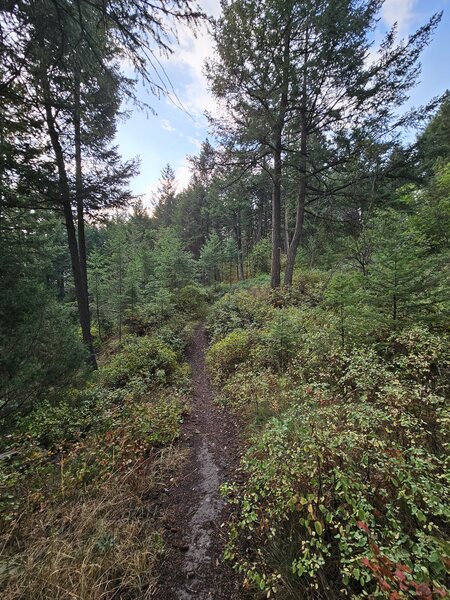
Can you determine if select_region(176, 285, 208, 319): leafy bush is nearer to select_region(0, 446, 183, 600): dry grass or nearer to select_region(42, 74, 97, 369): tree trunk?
select_region(42, 74, 97, 369): tree trunk

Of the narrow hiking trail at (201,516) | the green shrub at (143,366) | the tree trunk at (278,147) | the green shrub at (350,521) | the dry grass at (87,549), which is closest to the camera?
the green shrub at (350,521)

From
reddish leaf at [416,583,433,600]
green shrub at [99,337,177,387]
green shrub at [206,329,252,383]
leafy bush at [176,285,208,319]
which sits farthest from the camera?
leafy bush at [176,285,208,319]

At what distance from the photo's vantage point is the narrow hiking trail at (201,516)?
7.45 ft

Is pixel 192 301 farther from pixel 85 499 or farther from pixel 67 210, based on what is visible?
pixel 85 499

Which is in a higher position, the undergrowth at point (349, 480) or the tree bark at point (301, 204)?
the tree bark at point (301, 204)

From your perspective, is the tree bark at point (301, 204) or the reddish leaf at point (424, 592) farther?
the tree bark at point (301, 204)

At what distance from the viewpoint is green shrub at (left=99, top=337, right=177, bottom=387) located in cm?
708

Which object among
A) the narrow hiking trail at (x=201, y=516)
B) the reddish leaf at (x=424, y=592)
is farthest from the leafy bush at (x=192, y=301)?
the reddish leaf at (x=424, y=592)

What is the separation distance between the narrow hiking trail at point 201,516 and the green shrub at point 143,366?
230cm

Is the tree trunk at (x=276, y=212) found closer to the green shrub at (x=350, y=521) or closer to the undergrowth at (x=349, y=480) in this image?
the undergrowth at (x=349, y=480)

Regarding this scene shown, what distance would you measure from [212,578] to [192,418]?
3.26m

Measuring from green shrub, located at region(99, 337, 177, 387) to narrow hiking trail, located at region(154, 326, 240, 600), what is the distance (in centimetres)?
230

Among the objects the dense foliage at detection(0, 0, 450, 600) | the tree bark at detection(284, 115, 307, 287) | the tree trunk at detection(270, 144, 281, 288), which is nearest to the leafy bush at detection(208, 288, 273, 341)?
the dense foliage at detection(0, 0, 450, 600)

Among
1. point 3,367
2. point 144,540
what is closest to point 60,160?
point 3,367
